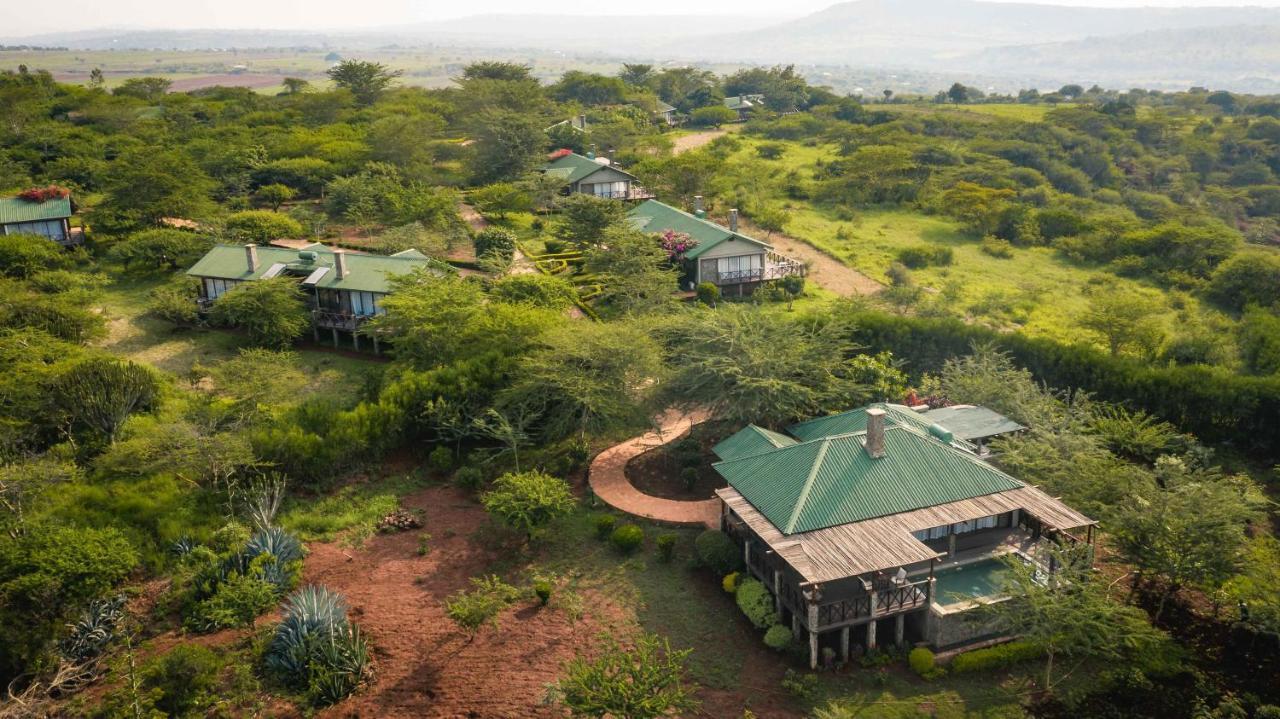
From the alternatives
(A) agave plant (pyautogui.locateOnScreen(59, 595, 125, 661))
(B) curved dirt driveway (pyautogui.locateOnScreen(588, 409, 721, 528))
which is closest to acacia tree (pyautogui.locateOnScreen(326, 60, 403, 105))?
(B) curved dirt driveway (pyautogui.locateOnScreen(588, 409, 721, 528))

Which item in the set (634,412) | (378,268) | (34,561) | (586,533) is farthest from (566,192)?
(34,561)

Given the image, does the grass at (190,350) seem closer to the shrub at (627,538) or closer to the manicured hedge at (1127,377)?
the shrub at (627,538)

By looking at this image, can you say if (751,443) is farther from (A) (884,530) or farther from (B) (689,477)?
(A) (884,530)

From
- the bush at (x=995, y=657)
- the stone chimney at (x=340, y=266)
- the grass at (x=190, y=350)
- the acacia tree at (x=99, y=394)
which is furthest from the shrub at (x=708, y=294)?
the bush at (x=995, y=657)

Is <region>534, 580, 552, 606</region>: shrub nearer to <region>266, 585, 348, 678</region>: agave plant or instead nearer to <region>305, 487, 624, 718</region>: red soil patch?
<region>305, 487, 624, 718</region>: red soil patch

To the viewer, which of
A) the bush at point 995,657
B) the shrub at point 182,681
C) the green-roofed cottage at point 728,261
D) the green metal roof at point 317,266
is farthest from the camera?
the green-roofed cottage at point 728,261

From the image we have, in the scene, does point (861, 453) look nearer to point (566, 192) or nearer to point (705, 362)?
point (705, 362)
